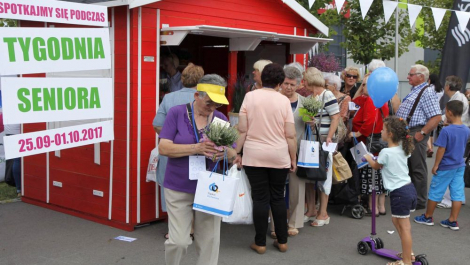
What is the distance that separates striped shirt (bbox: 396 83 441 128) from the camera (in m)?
6.88

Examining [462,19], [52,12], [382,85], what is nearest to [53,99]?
[52,12]

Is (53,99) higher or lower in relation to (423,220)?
higher

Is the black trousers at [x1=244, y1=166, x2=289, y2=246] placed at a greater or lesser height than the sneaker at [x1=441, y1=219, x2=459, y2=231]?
greater

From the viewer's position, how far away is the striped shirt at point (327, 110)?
6.16 metres

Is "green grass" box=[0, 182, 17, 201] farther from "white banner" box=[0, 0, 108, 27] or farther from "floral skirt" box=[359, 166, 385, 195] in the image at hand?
"floral skirt" box=[359, 166, 385, 195]

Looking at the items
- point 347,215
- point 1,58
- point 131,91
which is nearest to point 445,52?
point 347,215

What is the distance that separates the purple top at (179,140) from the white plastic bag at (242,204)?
1355 mm

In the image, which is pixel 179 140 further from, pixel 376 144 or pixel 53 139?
pixel 376 144

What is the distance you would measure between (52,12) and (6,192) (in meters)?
4.70

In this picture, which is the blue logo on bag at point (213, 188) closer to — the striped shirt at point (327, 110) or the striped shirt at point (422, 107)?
the striped shirt at point (327, 110)

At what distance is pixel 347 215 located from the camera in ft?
23.3

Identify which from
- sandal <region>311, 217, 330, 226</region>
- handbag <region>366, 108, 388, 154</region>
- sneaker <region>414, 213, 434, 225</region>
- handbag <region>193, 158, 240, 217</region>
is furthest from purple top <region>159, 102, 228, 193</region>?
Result: sneaker <region>414, 213, 434, 225</region>

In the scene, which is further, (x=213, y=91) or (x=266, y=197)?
(x=266, y=197)

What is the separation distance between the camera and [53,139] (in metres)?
4.42
